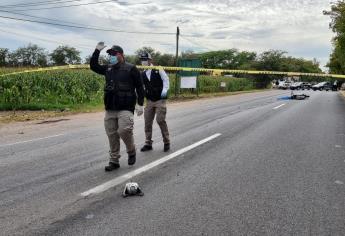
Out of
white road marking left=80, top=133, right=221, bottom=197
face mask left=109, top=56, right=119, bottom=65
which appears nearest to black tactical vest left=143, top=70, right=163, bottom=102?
white road marking left=80, top=133, right=221, bottom=197

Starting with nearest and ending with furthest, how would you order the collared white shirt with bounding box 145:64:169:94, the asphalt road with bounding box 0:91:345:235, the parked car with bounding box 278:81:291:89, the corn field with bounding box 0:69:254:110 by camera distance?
the asphalt road with bounding box 0:91:345:235 → the collared white shirt with bounding box 145:64:169:94 → the corn field with bounding box 0:69:254:110 → the parked car with bounding box 278:81:291:89

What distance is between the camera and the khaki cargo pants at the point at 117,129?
6973 mm

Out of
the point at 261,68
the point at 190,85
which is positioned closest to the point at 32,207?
the point at 190,85

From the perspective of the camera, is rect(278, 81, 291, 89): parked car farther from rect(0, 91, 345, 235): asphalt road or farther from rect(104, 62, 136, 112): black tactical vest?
rect(104, 62, 136, 112): black tactical vest

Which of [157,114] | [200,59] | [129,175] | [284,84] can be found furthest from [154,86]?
[200,59]

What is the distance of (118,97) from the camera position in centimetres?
694

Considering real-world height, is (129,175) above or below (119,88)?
below

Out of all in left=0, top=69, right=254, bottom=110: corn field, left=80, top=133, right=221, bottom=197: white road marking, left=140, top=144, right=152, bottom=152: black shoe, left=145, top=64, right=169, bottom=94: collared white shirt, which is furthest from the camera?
left=0, top=69, right=254, bottom=110: corn field

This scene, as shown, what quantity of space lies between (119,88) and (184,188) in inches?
80.4

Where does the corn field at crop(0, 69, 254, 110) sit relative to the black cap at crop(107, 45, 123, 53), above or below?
below

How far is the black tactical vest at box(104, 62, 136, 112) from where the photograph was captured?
6.95m

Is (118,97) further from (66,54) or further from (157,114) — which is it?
(66,54)

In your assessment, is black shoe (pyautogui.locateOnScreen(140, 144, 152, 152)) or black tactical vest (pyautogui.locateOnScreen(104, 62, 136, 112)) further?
black shoe (pyautogui.locateOnScreen(140, 144, 152, 152))

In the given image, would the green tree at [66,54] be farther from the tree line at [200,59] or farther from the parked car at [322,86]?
the parked car at [322,86]
